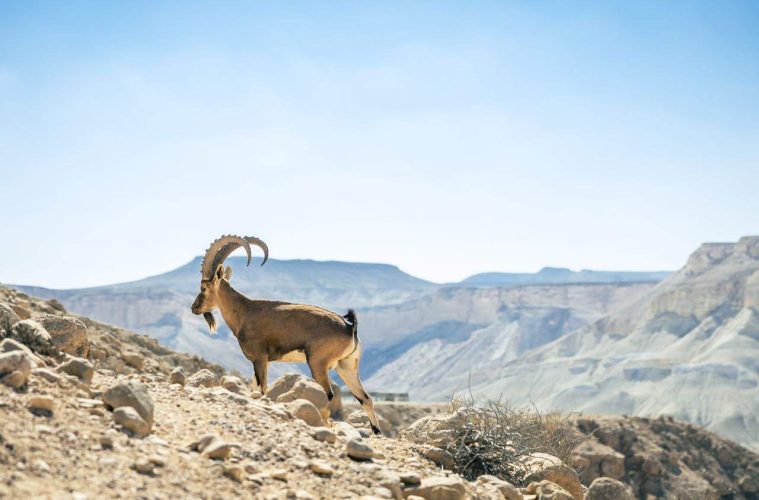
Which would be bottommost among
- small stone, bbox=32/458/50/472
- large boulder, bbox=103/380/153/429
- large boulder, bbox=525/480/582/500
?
large boulder, bbox=525/480/582/500

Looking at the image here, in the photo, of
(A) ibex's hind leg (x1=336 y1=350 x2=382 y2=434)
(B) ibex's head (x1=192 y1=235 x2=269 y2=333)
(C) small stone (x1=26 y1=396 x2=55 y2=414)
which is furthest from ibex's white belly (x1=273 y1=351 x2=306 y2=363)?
(C) small stone (x1=26 y1=396 x2=55 y2=414)

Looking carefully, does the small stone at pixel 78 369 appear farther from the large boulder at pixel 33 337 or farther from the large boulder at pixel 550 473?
the large boulder at pixel 550 473

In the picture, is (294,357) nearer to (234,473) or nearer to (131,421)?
(131,421)

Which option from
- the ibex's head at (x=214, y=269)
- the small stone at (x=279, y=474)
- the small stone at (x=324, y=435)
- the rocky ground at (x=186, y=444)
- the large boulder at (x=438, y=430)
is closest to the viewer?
the rocky ground at (x=186, y=444)

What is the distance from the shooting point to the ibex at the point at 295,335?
1331 cm

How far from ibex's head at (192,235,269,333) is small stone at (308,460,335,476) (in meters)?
6.15

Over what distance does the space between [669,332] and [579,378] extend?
2082 centimetres

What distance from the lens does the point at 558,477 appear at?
12523 millimetres

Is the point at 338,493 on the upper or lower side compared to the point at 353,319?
lower

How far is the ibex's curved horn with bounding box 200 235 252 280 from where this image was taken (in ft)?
49.1

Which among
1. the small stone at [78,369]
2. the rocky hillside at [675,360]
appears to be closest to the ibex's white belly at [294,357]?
the small stone at [78,369]

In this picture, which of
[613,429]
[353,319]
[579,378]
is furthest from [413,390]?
[353,319]

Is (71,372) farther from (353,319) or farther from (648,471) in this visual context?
(648,471)

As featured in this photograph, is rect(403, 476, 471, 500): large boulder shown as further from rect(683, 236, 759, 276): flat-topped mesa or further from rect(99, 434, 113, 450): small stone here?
rect(683, 236, 759, 276): flat-topped mesa
